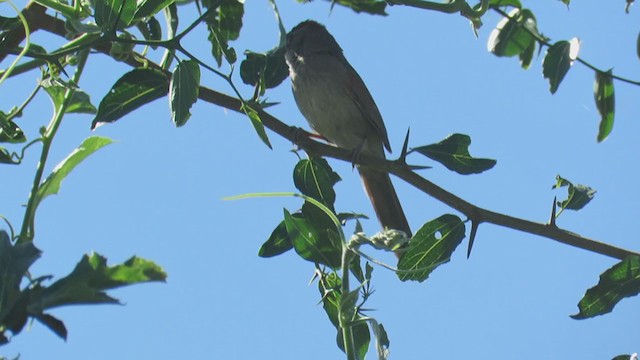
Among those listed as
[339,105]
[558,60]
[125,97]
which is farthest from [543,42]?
[339,105]

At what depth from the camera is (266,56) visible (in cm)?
306

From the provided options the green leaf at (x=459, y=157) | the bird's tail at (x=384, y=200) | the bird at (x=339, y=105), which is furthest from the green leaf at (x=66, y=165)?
the bird at (x=339, y=105)

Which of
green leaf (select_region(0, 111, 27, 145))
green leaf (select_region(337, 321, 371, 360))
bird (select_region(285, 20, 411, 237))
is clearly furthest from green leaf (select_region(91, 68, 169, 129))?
bird (select_region(285, 20, 411, 237))

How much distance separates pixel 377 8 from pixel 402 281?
1.06 metres

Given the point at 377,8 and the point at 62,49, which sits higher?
the point at 377,8

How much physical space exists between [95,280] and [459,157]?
1.70 metres

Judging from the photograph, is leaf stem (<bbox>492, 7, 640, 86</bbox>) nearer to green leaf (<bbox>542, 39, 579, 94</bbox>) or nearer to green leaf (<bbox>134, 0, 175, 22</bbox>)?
green leaf (<bbox>542, 39, 579, 94</bbox>)

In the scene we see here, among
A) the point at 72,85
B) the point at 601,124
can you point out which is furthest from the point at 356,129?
the point at 72,85

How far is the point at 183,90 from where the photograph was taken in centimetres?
244

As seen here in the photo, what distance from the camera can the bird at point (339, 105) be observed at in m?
5.68

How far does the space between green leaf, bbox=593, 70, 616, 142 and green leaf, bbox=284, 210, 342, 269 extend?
1.08 meters

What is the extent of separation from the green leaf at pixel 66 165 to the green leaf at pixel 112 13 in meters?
0.33

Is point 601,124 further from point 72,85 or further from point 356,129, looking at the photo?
point 356,129

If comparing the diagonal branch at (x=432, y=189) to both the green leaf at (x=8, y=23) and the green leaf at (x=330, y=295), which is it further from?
the green leaf at (x=330, y=295)
